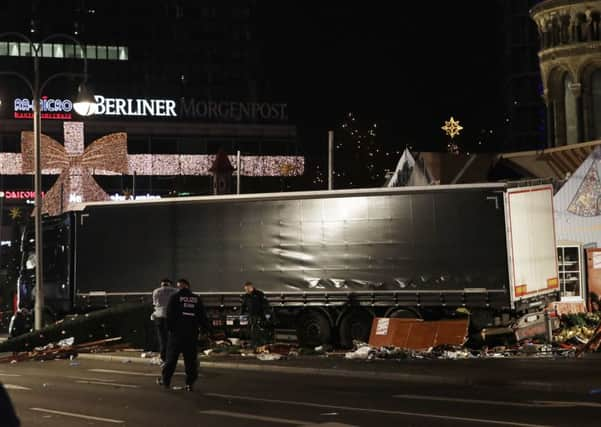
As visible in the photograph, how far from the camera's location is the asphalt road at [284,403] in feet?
49.3

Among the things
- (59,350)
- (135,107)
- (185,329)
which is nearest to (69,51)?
(135,107)

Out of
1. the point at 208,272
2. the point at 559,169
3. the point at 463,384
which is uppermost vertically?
the point at 559,169

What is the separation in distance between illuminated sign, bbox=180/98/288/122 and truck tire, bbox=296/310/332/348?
9401cm

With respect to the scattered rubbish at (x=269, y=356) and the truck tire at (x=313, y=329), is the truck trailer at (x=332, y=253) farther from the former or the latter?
the scattered rubbish at (x=269, y=356)

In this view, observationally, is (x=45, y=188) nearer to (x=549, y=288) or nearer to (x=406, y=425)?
(x=549, y=288)

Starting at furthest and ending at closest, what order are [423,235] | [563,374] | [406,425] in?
[423,235] < [563,374] < [406,425]

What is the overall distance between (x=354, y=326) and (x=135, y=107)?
310 feet

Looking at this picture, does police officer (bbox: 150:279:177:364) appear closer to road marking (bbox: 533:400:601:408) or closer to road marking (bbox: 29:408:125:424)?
road marking (bbox: 29:408:125:424)

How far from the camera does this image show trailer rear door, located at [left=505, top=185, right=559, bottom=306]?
27812 mm

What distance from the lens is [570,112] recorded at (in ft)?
184

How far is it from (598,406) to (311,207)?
51.4 feet

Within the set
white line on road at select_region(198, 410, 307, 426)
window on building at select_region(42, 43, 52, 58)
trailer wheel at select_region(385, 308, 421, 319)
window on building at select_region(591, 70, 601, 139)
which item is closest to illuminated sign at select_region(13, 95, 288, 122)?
window on building at select_region(42, 43, 52, 58)

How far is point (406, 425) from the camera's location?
14281 millimetres

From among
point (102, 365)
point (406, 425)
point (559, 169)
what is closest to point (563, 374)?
point (406, 425)
